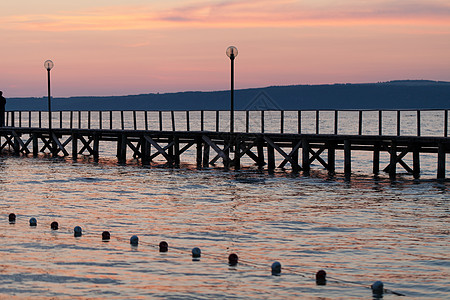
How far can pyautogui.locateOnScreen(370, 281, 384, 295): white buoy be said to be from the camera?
11.8 meters

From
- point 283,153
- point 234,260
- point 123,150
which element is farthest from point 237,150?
point 234,260

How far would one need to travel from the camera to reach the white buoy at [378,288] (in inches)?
466

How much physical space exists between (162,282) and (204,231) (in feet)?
17.6

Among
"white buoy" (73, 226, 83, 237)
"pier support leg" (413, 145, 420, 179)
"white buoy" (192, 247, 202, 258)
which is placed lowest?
"white buoy" (192, 247, 202, 258)

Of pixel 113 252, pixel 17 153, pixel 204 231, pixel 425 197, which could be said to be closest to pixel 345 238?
pixel 204 231

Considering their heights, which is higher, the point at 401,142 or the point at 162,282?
the point at 401,142

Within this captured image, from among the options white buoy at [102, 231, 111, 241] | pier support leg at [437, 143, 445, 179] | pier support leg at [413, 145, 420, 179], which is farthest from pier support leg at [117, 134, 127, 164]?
white buoy at [102, 231, 111, 241]

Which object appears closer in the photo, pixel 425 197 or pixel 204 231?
pixel 204 231

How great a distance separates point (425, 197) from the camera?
995 inches

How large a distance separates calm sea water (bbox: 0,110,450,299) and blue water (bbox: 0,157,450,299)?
0.03 metres

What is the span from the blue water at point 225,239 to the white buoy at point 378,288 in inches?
3.8

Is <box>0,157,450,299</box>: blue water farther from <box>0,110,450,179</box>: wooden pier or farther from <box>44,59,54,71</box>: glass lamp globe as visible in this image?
<box>44,59,54,71</box>: glass lamp globe

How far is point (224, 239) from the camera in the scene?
661 inches

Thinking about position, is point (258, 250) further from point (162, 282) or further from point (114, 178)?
point (114, 178)
